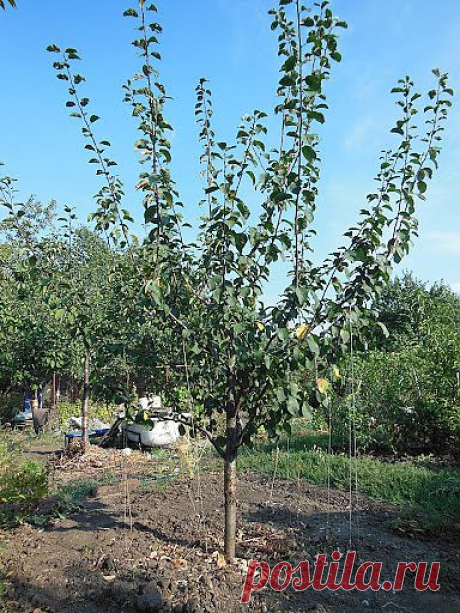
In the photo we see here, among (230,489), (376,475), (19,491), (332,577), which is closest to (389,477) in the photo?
(376,475)

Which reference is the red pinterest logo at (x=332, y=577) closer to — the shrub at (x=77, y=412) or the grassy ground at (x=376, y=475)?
the grassy ground at (x=376, y=475)

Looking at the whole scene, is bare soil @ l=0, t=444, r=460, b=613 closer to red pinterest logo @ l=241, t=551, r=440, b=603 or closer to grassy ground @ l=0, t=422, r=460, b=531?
red pinterest logo @ l=241, t=551, r=440, b=603

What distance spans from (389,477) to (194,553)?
2.82m

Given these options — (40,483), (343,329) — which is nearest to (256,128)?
(343,329)

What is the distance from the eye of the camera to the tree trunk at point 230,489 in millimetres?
3340

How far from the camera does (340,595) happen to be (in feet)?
10.0

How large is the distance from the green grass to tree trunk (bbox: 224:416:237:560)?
1097mm

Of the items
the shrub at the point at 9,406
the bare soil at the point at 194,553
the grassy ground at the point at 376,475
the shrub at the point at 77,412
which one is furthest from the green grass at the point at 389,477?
the shrub at the point at 9,406

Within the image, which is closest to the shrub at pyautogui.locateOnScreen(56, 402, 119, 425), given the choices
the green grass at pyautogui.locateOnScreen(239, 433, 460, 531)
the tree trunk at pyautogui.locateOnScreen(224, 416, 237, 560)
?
the green grass at pyautogui.locateOnScreen(239, 433, 460, 531)

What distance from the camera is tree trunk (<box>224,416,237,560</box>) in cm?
334

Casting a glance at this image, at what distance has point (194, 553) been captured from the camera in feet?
11.5

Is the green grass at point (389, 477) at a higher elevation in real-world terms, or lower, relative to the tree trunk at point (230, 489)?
lower

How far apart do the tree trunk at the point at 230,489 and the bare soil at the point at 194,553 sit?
4.3 inches

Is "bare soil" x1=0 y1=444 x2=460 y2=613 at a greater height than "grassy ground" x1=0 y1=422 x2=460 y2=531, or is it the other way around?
"grassy ground" x1=0 y1=422 x2=460 y2=531
